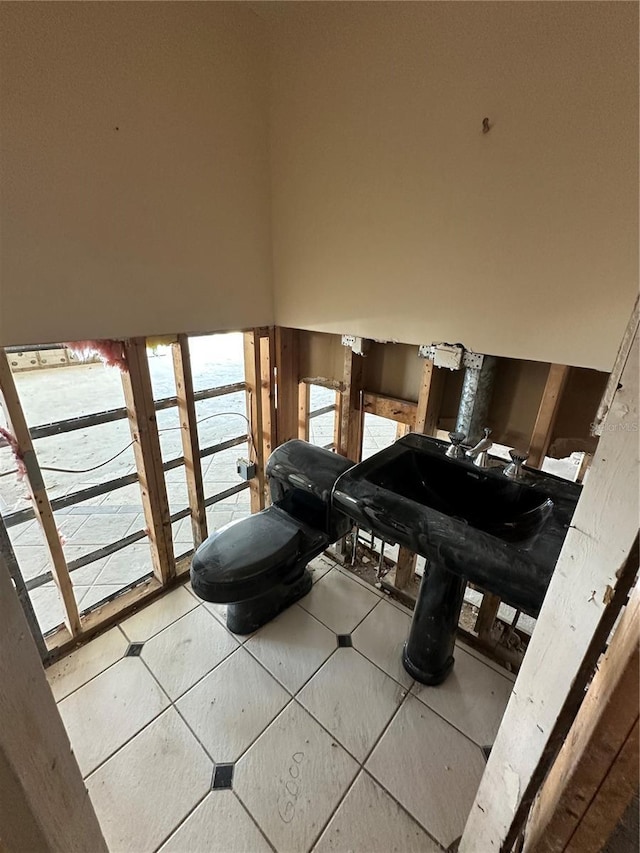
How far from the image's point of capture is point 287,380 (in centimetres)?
213

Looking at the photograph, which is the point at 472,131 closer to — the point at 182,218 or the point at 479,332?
the point at 479,332

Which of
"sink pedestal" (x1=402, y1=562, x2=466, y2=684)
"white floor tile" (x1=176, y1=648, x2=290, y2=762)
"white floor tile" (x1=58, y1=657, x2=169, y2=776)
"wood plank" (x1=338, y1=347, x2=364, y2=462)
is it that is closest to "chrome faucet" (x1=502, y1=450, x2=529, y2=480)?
"sink pedestal" (x1=402, y1=562, x2=466, y2=684)

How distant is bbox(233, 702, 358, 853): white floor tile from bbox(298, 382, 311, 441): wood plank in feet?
4.70

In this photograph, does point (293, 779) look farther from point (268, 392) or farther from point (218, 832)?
point (268, 392)

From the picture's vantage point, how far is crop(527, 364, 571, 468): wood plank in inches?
50.6

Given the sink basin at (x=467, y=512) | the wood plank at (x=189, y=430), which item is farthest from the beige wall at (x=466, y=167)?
the wood plank at (x=189, y=430)

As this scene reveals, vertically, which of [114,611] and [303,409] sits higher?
[303,409]

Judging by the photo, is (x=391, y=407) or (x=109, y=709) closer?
(x=109, y=709)

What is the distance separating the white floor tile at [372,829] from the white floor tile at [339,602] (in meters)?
0.65

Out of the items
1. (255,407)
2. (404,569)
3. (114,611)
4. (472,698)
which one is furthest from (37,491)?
(472,698)

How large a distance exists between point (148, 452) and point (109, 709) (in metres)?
1.09

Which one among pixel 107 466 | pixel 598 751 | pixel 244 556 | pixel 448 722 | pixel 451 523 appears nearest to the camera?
pixel 598 751

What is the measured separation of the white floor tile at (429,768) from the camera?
1228mm

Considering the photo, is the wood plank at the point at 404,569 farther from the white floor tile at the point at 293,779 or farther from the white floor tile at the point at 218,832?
the white floor tile at the point at 218,832
